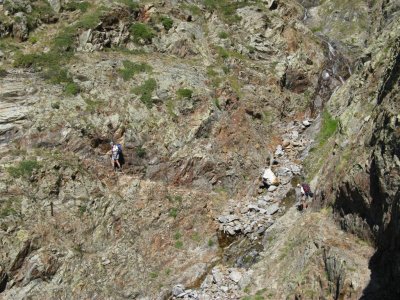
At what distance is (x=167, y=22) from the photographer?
36.6m

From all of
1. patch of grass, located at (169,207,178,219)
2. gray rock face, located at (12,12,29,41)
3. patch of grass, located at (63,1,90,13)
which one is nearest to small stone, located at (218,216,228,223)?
patch of grass, located at (169,207,178,219)

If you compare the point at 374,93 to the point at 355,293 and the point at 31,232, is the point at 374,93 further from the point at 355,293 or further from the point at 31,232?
the point at 31,232

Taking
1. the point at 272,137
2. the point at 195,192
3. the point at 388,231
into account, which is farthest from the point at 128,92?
the point at 388,231

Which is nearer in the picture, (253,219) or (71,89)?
(253,219)

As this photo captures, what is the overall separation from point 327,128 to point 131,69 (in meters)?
15.2

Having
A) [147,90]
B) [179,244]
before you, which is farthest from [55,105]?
[179,244]

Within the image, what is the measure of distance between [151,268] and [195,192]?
6107mm

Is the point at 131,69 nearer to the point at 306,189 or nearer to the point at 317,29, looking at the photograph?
the point at 306,189

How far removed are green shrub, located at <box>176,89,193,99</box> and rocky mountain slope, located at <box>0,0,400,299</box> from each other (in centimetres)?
18

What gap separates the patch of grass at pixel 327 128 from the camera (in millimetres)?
30297

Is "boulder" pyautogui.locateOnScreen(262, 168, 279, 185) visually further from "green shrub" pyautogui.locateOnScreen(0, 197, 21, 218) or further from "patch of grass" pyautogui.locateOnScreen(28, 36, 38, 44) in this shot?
"patch of grass" pyautogui.locateOnScreen(28, 36, 38, 44)

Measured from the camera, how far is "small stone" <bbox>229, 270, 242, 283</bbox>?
2206 centimetres

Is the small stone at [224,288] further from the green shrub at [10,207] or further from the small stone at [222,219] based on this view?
the green shrub at [10,207]

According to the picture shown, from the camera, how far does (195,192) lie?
2803 centimetres
